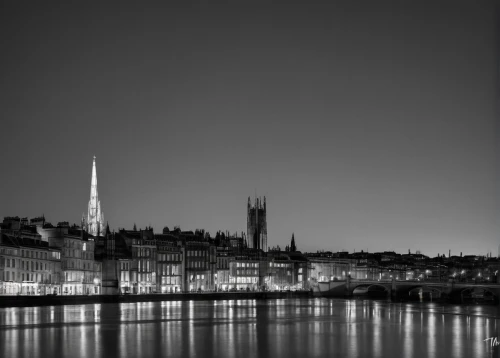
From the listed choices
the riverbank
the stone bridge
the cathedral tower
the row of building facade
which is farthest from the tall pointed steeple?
the cathedral tower

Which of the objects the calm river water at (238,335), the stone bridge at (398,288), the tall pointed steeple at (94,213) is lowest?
the stone bridge at (398,288)

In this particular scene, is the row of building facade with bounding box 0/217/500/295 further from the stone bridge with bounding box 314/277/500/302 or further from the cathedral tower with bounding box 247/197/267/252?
the stone bridge with bounding box 314/277/500/302

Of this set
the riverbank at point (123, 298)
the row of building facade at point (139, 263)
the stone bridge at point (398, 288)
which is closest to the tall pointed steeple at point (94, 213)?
the row of building facade at point (139, 263)

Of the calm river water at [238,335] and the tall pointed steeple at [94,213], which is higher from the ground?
the tall pointed steeple at [94,213]

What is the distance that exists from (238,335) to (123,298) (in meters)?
41.7

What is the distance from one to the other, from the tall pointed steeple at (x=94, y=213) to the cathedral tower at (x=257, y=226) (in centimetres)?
4537

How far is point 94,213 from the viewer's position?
109 meters

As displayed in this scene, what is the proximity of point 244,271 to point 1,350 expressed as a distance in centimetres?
9048

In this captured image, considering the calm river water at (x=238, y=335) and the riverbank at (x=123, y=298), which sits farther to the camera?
the riverbank at (x=123, y=298)

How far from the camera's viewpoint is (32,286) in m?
73.8

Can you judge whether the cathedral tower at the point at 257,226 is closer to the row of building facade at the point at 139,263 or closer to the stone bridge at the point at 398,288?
the row of building facade at the point at 139,263

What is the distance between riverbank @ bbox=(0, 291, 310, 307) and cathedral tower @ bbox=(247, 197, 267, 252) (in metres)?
39.5

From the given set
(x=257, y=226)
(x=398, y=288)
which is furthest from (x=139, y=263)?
(x=257, y=226)

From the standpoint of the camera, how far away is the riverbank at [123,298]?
2500 inches
